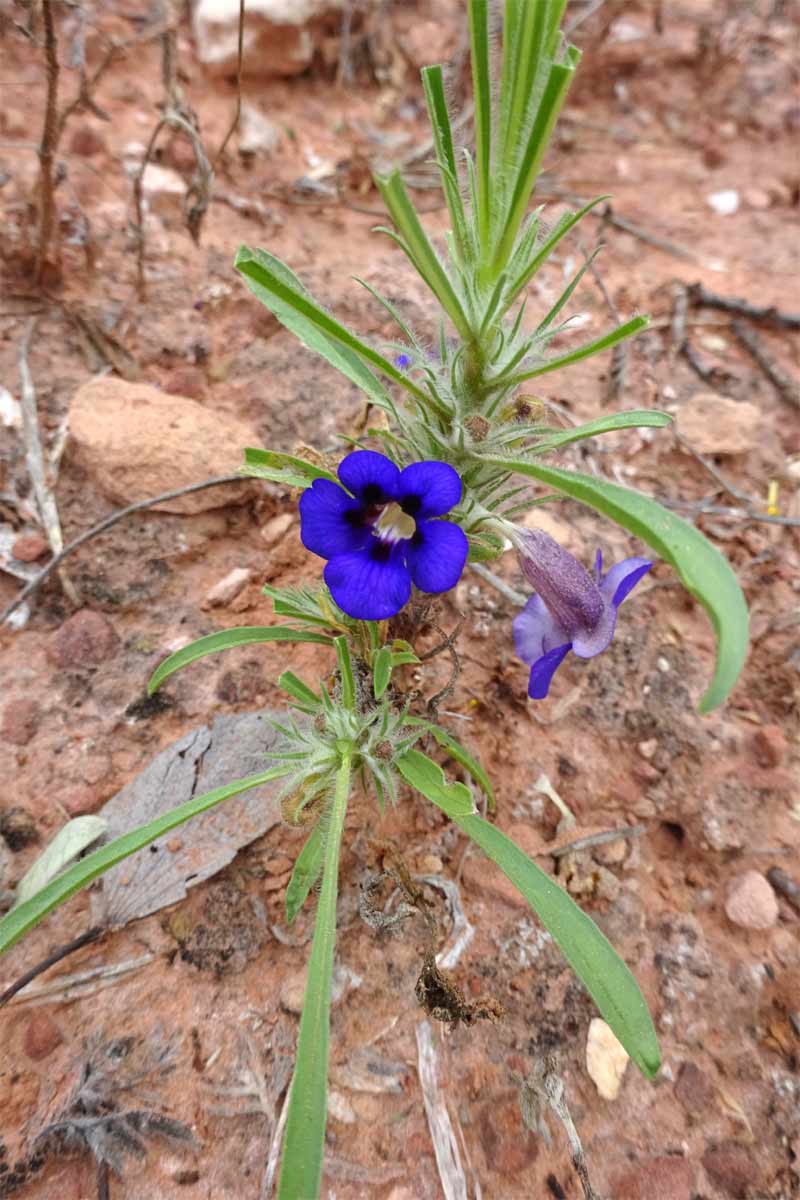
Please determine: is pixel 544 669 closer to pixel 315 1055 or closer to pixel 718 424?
pixel 315 1055

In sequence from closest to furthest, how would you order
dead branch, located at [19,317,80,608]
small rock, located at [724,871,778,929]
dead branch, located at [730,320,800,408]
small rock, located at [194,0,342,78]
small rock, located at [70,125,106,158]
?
small rock, located at [724,871,778,929] < dead branch, located at [19,317,80,608] < dead branch, located at [730,320,800,408] < small rock, located at [70,125,106,158] < small rock, located at [194,0,342,78]

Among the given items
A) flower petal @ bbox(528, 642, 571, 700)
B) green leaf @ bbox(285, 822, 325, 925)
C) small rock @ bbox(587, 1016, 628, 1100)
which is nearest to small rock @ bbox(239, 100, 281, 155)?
flower petal @ bbox(528, 642, 571, 700)

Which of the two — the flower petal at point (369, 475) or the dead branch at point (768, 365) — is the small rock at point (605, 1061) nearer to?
the flower petal at point (369, 475)

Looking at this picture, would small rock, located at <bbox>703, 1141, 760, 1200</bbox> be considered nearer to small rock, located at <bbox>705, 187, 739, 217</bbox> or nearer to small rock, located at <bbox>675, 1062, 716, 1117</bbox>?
small rock, located at <bbox>675, 1062, 716, 1117</bbox>

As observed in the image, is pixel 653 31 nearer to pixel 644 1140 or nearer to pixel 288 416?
pixel 288 416

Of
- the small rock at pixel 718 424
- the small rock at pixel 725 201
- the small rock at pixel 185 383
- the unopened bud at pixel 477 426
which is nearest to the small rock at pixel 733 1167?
the unopened bud at pixel 477 426
